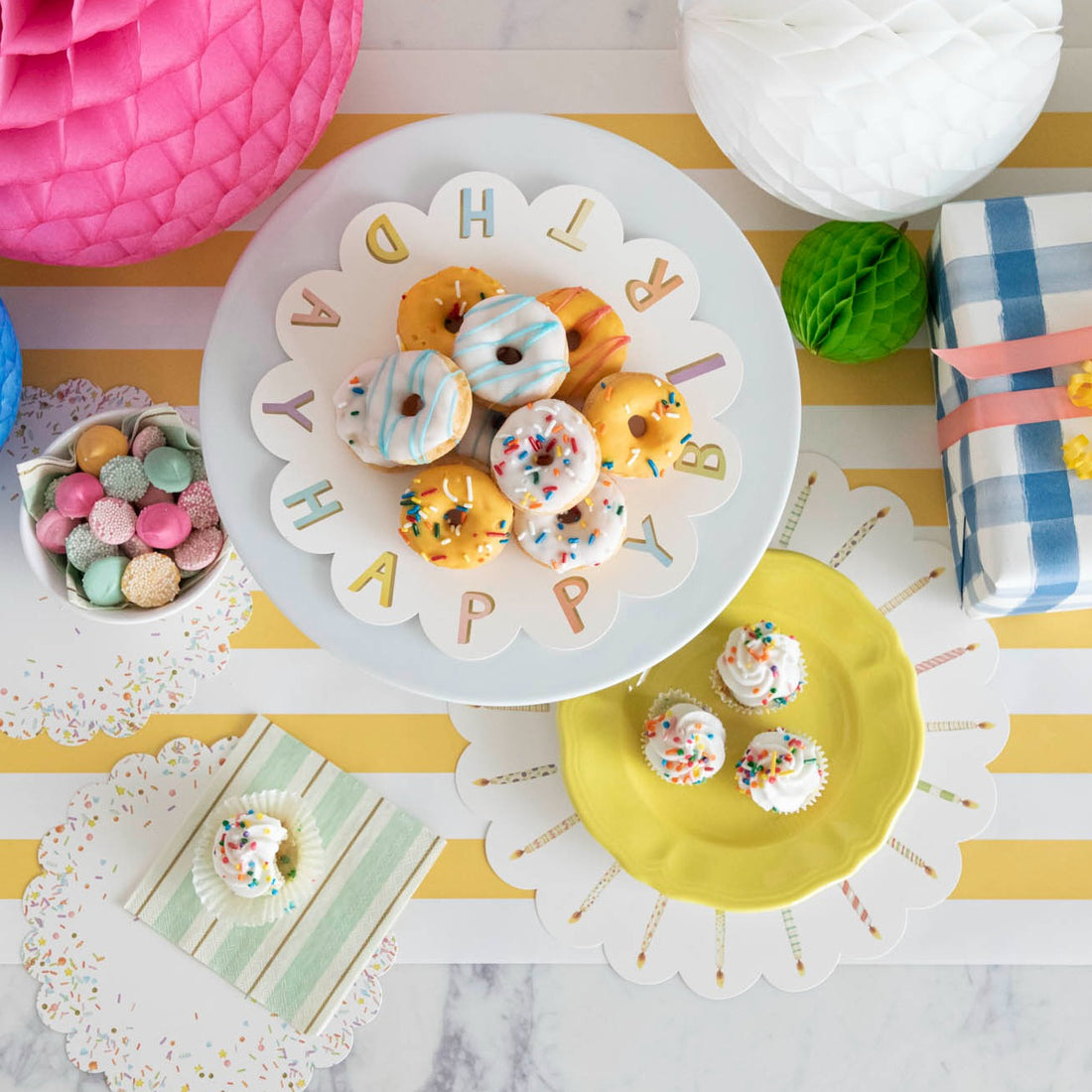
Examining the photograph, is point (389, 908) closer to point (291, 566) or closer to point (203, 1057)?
point (203, 1057)

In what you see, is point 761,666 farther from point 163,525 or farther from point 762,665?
point 163,525

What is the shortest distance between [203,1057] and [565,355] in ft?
2.76

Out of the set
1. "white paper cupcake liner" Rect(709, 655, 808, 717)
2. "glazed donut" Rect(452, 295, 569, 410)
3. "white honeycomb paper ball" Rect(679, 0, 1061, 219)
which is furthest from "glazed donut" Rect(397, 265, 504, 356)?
"white paper cupcake liner" Rect(709, 655, 808, 717)

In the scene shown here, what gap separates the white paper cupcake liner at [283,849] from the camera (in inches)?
40.7

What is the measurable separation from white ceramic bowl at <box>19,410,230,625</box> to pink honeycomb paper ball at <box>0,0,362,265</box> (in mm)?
193

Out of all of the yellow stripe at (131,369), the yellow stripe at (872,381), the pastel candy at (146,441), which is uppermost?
the yellow stripe at (131,369)

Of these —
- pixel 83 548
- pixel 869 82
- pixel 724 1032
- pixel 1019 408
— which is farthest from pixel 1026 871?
pixel 83 548

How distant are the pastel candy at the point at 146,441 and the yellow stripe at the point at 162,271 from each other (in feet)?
0.66

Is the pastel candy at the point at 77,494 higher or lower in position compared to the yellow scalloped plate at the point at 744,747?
higher

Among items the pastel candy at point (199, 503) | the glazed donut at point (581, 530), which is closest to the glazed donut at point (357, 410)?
the glazed donut at point (581, 530)

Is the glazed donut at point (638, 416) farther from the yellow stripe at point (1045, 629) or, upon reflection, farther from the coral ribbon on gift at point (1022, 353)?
the yellow stripe at point (1045, 629)

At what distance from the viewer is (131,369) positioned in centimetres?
110

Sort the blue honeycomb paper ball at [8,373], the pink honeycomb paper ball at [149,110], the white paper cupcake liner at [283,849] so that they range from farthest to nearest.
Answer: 1. the white paper cupcake liner at [283,849]
2. the blue honeycomb paper ball at [8,373]
3. the pink honeycomb paper ball at [149,110]

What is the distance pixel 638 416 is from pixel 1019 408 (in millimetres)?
428
